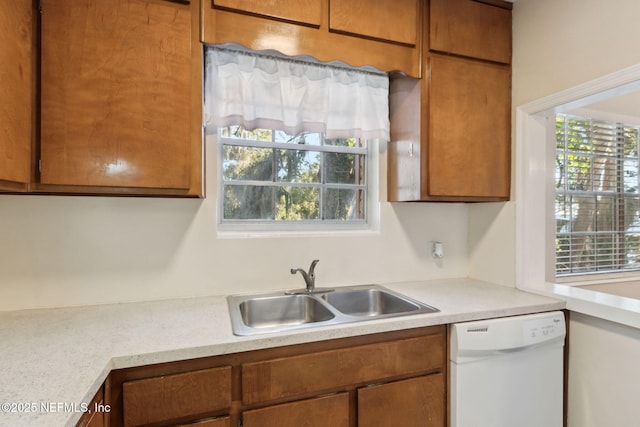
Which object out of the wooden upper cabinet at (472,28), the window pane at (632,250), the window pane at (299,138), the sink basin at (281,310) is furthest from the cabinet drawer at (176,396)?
the window pane at (632,250)

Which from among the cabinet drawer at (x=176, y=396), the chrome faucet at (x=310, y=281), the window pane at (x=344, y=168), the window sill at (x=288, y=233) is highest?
the window pane at (x=344, y=168)

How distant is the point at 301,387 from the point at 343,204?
112 cm

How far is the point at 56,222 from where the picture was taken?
1.49m

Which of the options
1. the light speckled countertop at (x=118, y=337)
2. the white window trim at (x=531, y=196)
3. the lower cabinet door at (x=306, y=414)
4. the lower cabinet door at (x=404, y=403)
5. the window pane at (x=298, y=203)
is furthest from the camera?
the window pane at (x=298, y=203)

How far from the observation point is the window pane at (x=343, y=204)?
204cm

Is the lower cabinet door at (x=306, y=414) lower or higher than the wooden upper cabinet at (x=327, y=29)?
lower

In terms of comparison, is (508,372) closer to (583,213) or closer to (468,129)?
(468,129)

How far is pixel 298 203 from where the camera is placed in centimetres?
197

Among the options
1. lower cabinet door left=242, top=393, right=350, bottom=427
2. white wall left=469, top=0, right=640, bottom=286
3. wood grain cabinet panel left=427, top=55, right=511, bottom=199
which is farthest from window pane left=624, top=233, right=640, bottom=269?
lower cabinet door left=242, top=393, right=350, bottom=427

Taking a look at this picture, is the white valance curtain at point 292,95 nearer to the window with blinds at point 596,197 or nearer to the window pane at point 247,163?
the window pane at point 247,163

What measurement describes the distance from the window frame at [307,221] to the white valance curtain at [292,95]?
168 mm

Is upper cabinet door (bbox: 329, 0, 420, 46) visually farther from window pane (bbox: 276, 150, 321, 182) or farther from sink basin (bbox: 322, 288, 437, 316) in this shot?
sink basin (bbox: 322, 288, 437, 316)

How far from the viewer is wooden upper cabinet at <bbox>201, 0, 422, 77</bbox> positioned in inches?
56.7

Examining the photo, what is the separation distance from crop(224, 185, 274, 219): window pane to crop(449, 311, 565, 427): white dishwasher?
3.74ft
